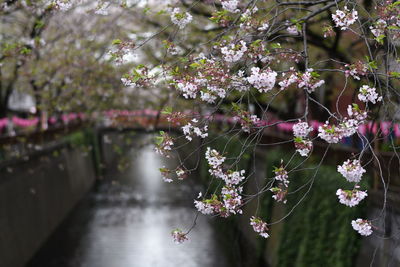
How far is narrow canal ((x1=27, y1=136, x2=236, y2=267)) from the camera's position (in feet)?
52.3

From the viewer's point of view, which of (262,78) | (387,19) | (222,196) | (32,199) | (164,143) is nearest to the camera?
(262,78)

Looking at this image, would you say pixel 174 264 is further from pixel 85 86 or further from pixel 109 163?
pixel 109 163

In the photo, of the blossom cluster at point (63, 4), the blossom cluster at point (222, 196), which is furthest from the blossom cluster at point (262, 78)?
the blossom cluster at point (63, 4)

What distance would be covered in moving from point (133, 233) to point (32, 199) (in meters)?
4.57

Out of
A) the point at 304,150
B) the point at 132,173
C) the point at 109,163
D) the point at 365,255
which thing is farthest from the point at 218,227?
the point at 109,163

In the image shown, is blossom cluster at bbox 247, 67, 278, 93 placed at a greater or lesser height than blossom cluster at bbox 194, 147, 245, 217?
greater

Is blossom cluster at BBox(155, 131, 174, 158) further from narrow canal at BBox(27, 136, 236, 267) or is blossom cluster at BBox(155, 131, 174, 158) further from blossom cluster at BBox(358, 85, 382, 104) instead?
narrow canal at BBox(27, 136, 236, 267)

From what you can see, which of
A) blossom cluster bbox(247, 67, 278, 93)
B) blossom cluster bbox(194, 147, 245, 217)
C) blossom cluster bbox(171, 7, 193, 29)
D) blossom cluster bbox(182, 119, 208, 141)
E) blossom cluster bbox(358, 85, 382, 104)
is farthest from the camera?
blossom cluster bbox(171, 7, 193, 29)

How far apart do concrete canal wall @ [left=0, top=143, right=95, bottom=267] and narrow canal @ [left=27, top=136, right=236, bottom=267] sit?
1.50ft

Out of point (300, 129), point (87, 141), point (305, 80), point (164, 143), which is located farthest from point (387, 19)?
point (87, 141)

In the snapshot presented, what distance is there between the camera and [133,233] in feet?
64.5

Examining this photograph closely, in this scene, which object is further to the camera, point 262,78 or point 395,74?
point 395,74

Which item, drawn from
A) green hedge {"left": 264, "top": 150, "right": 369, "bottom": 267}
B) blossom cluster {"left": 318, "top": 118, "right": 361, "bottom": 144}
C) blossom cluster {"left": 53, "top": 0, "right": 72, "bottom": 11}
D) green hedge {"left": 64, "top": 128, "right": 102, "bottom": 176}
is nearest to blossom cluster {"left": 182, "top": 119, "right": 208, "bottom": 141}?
blossom cluster {"left": 318, "top": 118, "right": 361, "bottom": 144}

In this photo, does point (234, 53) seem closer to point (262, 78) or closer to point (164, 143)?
point (262, 78)
